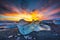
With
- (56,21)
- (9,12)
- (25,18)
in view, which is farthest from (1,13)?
(56,21)

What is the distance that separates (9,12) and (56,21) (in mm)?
599

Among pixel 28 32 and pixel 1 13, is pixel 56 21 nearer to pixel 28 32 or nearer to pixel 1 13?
pixel 28 32

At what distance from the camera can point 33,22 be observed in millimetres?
1898

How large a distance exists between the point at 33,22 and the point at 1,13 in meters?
0.41

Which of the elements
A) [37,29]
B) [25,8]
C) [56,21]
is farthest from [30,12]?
[56,21]

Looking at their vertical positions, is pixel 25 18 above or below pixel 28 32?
above

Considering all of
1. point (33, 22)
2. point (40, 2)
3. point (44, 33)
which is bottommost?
point (44, 33)

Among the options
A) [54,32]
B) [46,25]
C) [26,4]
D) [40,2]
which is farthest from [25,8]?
[54,32]

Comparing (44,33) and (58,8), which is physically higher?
(58,8)

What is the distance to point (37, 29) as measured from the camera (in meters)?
1.89

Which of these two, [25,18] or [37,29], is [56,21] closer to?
[37,29]

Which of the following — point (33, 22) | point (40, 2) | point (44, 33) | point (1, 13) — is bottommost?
point (44, 33)

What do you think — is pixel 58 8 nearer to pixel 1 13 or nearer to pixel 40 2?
pixel 40 2

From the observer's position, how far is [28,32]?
190 cm
